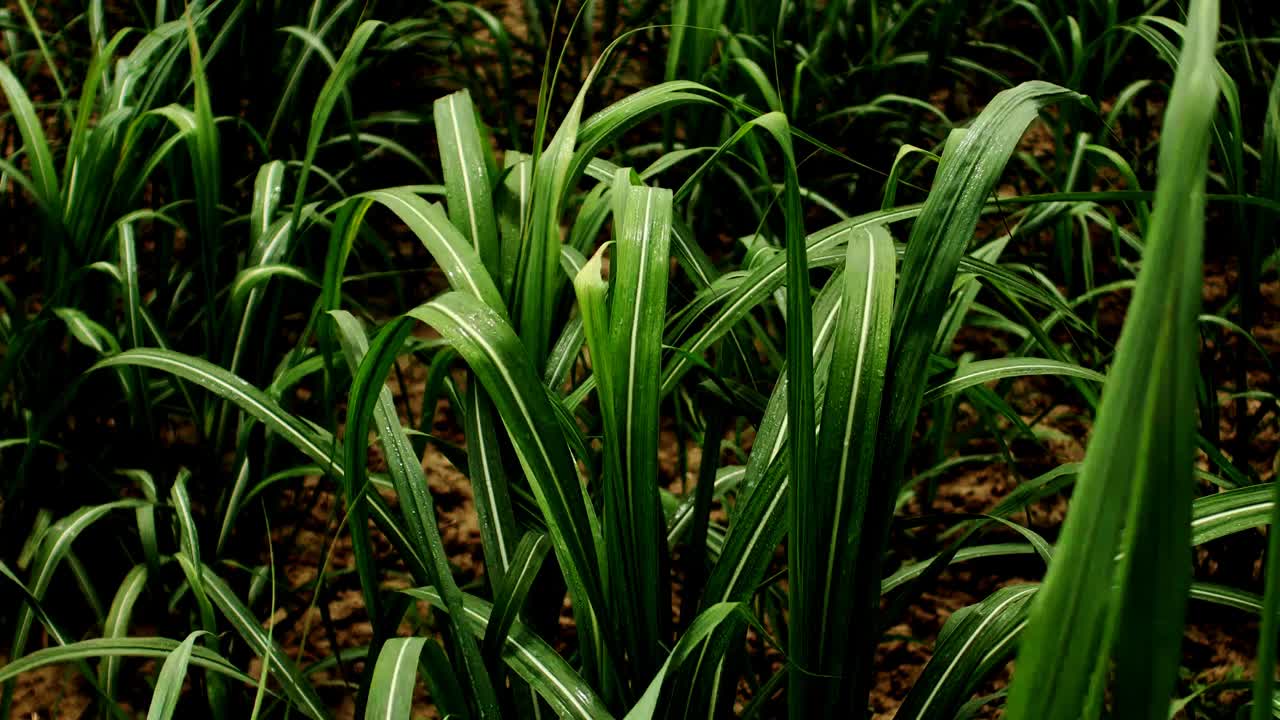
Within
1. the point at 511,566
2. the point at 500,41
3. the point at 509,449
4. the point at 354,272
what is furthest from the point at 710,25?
the point at 511,566

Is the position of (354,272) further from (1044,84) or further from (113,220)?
(1044,84)

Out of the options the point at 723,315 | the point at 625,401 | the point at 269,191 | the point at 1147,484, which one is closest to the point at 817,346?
the point at 723,315

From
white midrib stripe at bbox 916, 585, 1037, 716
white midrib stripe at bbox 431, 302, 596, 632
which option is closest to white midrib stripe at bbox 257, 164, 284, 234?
white midrib stripe at bbox 431, 302, 596, 632

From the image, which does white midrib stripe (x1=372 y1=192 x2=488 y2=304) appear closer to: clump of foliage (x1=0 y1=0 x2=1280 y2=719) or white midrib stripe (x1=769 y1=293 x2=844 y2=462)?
clump of foliage (x1=0 y1=0 x2=1280 y2=719)

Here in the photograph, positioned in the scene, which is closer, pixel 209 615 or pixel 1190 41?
pixel 1190 41

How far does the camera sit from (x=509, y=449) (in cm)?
87

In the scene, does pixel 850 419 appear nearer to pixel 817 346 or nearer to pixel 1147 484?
pixel 817 346

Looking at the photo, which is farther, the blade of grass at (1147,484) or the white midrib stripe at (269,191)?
the white midrib stripe at (269,191)

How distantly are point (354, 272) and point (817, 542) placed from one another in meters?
1.33

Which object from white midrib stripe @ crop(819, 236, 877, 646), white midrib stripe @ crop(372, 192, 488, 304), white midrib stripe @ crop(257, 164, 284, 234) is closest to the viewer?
white midrib stripe @ crop(819, 236, 877, 646)

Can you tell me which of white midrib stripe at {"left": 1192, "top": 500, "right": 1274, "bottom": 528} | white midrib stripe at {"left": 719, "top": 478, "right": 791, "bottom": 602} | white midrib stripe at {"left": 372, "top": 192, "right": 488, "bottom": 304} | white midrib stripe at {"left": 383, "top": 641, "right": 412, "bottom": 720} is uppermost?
white midrib stripe at {"left": 372, "top": 192, "right": 488, "bottom": 304}

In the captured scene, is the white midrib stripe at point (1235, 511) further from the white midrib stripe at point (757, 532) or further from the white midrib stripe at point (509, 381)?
the white midrib stripe at point (509, 381)

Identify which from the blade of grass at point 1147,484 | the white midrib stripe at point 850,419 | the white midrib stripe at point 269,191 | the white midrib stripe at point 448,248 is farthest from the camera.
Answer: the white midrib stripe at point 269,191

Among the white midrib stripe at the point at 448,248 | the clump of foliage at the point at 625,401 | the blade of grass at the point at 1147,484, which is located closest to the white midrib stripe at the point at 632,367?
the clump of foliage at the point at 625,401
